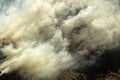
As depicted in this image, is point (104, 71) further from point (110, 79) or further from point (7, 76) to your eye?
point (7, 76)

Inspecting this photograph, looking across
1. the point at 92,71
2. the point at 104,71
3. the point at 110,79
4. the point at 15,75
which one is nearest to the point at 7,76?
the point at 15,75

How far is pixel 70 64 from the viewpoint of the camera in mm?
136625

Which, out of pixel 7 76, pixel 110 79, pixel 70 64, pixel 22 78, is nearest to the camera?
pixel 7 76

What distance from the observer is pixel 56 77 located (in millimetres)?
125375

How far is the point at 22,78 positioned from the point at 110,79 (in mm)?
63571

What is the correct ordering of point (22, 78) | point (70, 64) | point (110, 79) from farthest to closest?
1. point (110, 79)
2. point (70, 64)
3. point (22, 78)

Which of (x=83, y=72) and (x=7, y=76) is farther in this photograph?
(x=83, y=72)

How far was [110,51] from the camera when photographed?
139500 mm

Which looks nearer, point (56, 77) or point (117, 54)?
point (56, 77)

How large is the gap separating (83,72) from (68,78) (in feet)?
36.4

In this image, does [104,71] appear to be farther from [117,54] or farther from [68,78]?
[68,78]

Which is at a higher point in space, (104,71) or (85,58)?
(85,58)

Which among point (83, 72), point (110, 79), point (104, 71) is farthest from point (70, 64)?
point (110, 79)

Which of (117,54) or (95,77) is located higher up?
(117,54)
